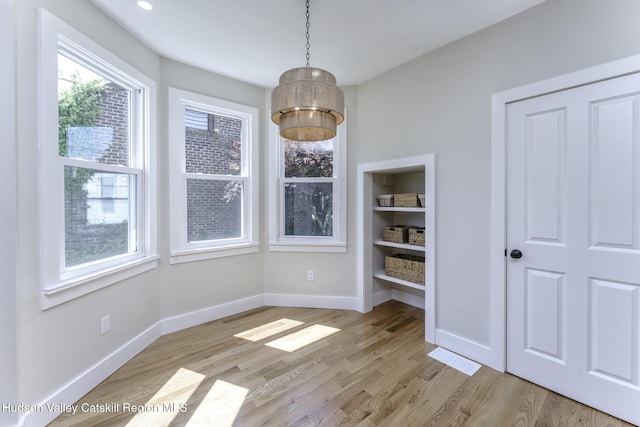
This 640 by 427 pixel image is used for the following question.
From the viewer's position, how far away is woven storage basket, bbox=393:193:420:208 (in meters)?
2.95

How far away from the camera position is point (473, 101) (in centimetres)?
234

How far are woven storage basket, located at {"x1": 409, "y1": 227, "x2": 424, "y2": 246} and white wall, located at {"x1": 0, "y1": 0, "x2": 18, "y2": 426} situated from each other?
9.95 ft

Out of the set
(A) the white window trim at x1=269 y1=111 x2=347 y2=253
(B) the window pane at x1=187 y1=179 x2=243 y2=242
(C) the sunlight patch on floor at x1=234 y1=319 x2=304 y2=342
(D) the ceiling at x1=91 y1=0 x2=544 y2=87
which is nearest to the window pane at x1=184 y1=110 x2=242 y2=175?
(B) the window pane at x1=187 y1=179 x2=243 y2=242

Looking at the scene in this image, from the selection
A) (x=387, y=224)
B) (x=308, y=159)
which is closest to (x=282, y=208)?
(x=308, y=159)

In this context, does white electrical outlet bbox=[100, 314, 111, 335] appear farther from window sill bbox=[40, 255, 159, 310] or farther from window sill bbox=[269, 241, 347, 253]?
window sill bbox=[269, 241, 347, 253]

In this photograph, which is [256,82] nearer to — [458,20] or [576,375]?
[458,20]

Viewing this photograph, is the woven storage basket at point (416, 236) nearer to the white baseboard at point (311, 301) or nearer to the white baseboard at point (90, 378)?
the white baseboard at point (311, 301)

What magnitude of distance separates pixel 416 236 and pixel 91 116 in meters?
3.03

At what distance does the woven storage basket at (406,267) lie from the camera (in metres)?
2.96

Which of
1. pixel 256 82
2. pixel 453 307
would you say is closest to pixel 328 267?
pixel 453 307

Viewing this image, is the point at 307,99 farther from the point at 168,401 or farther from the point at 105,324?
the point at 105,324

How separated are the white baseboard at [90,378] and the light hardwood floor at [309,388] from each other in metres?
0.05

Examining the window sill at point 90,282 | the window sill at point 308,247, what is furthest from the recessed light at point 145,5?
the window sill at point 308,247

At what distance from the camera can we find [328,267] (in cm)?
344
